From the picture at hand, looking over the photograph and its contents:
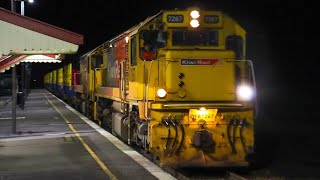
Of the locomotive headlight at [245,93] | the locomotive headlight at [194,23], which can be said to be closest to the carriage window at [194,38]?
the locomotive headlight at [194,23]

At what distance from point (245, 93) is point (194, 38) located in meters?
1.71

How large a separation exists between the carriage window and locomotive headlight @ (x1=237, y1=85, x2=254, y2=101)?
1.18 metres

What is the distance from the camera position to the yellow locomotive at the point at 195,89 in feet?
39.3

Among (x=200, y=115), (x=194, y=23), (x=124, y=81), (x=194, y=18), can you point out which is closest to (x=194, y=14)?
(x=194, y=18)

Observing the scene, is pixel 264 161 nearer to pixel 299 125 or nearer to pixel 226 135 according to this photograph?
pixel 226 135

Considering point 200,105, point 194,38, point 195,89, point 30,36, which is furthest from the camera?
point 194,38

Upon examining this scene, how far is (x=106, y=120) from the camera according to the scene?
73.3ft

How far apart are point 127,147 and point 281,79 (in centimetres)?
3488

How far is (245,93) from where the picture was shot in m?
12.4

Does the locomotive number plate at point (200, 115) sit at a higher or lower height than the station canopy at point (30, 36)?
lower

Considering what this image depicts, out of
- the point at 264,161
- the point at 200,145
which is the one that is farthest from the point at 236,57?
the point at 264,161

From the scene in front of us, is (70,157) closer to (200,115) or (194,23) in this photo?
(200,115)

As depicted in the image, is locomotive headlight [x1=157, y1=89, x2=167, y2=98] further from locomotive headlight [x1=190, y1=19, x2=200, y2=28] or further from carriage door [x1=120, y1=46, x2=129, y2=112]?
carriage door [x1=120, y1=46, x2=129, y2=112]

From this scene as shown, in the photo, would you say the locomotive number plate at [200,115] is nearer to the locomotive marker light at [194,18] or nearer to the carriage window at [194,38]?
the carriage window at [194,38]
